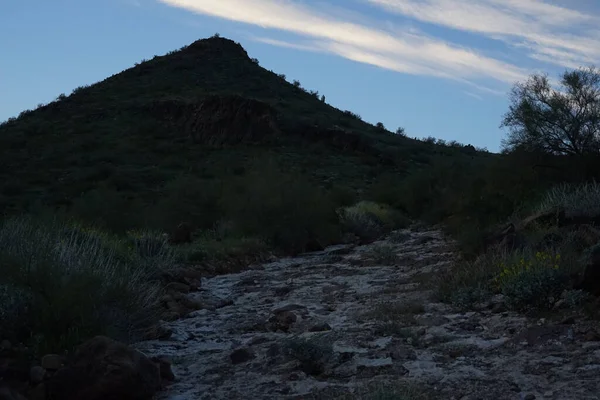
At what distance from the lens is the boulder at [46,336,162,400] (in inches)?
206

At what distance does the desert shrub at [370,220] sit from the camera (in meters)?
20.2

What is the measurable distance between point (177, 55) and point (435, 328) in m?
53.7

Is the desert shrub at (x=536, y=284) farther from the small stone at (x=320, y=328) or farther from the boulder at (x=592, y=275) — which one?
the small stone at (x=320, y=328)

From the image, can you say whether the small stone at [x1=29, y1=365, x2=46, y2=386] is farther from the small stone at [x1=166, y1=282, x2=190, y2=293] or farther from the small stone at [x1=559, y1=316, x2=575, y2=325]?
the small stone at [x1=166, y1=282, x2=190, y2=293]

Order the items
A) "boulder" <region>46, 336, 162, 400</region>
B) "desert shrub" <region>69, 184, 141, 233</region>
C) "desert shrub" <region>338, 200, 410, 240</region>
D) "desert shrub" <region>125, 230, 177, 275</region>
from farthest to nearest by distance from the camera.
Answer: "desert shrub" <region>338, 200, 410, 240</region>, "desert shrub" <region>69, 184, 141, 233</region>, "desert shrub" <region>125, 230, 177, 275</region>, "boulder" <region>46, 336, 162, 400</region>

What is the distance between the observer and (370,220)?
→ 70.1ft

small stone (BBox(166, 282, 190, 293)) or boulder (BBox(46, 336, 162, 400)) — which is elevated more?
boulder (BBox(46, 336, 162, 400))

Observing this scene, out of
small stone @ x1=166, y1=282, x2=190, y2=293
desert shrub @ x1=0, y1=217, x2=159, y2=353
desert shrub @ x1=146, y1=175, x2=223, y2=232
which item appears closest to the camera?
desert shrub @ x1=0, y1=217, x2=159, y2=353

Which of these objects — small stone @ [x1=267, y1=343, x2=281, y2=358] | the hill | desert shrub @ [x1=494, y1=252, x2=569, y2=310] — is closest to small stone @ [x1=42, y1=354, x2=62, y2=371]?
small stone @ [x1=267, y1=343, x2=281, y2=358]

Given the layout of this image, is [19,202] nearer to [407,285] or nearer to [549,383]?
[407,285]

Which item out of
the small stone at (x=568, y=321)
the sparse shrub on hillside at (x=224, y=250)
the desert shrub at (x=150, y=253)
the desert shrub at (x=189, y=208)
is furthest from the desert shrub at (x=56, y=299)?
the desert shrub at (x=189, y=208)

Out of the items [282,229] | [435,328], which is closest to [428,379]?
[435,328]

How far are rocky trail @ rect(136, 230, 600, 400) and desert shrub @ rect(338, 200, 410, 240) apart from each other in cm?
971

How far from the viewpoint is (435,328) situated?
728 centimetres
